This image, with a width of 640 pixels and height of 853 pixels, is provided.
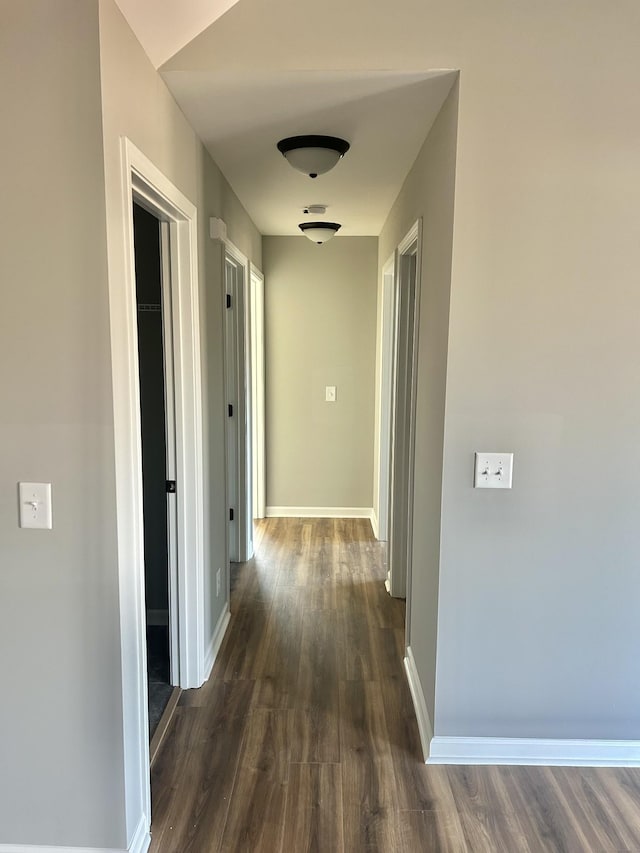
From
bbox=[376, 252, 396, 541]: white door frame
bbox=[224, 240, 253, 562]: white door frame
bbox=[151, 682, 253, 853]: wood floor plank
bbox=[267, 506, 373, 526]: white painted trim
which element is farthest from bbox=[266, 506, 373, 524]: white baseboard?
bbox=[151, 682, 253, 853]: wood floor plank

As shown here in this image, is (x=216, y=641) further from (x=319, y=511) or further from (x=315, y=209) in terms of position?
(x=315, y=209)

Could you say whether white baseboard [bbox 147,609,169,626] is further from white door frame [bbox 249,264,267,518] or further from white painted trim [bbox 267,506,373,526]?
white painted trim [bbox 267,506,373,526]

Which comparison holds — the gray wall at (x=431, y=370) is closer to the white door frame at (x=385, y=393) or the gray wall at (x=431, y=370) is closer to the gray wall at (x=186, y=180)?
the gray wall at (x=186, y=180)

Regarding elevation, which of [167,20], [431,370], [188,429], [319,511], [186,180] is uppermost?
[167,20]

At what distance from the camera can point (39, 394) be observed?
1.57 metres

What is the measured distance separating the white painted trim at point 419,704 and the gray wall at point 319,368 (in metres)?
2.46

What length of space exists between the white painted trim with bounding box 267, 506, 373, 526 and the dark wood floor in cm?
212

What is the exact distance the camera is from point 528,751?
2.20 metres

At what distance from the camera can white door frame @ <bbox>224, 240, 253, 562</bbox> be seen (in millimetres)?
3779

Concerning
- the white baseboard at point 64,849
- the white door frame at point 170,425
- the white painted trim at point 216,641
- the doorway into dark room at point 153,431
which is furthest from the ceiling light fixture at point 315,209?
the white baseboard at point 64,849

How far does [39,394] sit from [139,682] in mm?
892

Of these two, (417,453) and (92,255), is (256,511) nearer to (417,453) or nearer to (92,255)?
(417,453)

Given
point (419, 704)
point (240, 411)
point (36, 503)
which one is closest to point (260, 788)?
point (419, 704)

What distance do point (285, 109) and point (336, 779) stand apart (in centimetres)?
243
